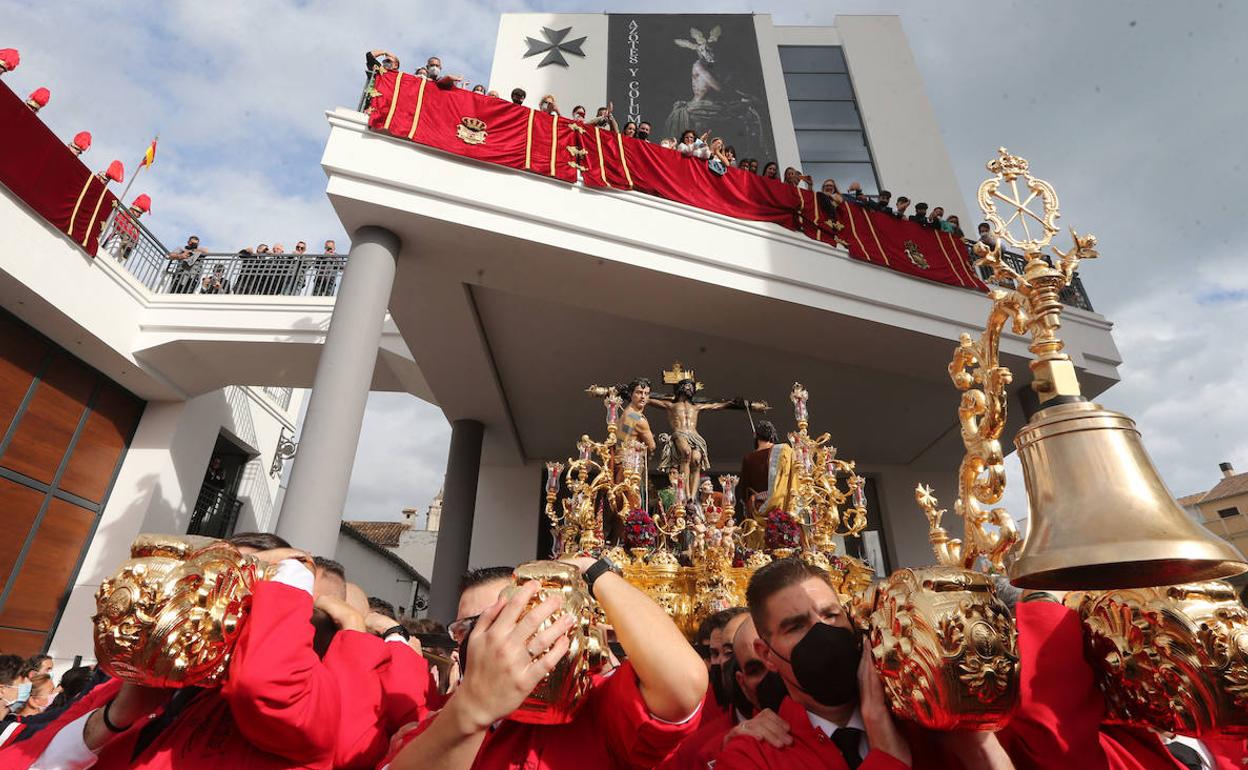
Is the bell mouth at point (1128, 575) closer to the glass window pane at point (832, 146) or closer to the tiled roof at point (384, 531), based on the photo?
the glass window pane at point (832, 146)

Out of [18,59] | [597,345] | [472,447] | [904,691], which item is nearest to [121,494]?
[472,447]

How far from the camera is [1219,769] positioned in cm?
160

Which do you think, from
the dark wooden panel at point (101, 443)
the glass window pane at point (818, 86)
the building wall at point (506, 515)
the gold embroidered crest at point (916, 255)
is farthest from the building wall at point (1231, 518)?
the dark wooden panel at point (101, 443)

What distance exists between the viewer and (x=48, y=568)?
29.8ft

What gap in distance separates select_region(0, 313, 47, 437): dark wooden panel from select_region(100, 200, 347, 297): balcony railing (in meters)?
1.68

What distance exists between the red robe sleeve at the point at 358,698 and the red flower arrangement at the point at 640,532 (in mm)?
3528

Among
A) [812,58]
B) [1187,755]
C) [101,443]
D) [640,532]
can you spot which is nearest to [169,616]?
[1187,755]

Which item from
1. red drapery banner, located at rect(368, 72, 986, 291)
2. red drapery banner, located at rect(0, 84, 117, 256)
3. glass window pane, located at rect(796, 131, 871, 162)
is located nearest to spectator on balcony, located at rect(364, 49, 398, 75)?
red drapery banner, located at rect(368, 72, 986, 291)

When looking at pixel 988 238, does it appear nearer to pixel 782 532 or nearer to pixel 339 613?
pixel 339 613

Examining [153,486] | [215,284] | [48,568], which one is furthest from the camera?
[215,284]

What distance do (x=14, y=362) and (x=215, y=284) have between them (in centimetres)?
268

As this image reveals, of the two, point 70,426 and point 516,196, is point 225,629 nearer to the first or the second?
point 516,196

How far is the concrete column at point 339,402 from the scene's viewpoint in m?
5.36

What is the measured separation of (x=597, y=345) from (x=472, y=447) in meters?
2.86
